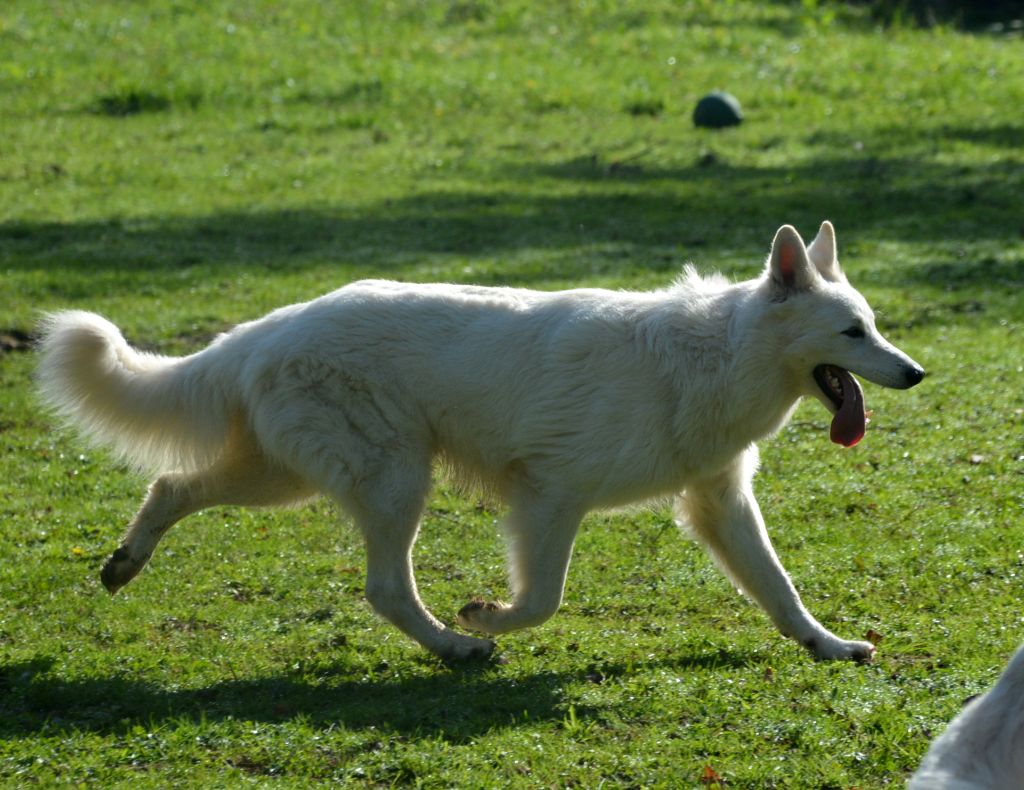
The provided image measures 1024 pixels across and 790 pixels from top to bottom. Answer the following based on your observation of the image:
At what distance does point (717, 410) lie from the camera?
636 centimetres

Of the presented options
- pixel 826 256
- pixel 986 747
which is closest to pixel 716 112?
pixel 826 256

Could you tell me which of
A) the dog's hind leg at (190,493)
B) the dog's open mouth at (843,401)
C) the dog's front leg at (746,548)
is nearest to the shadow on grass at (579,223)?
the dog's hind leg at (190,493)

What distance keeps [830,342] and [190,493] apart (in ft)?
10.1

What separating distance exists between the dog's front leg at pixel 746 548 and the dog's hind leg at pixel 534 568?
2.24ft

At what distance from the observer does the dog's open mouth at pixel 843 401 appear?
246 inches

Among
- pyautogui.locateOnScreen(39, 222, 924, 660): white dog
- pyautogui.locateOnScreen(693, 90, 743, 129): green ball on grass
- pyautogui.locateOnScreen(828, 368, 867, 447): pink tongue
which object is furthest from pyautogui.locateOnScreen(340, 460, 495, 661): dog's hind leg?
pyautogui.locateOnScreen(693, 90, 743, 129): green ball on grass

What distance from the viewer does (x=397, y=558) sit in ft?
20.8

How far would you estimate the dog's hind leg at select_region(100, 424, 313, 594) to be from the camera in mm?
6766

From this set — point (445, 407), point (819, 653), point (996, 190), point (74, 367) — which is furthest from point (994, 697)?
point (996, 190)

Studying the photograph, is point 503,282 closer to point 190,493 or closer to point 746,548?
point 190,493

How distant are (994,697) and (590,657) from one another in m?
2.89

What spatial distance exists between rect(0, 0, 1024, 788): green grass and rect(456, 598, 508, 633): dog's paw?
0.68ft

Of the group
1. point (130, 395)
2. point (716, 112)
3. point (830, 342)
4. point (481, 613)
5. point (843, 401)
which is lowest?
point (716, 112)

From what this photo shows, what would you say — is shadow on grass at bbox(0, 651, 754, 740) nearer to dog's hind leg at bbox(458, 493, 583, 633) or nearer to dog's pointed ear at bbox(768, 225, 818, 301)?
dog's hind leg at bbox(458, 493, 583, 633)
